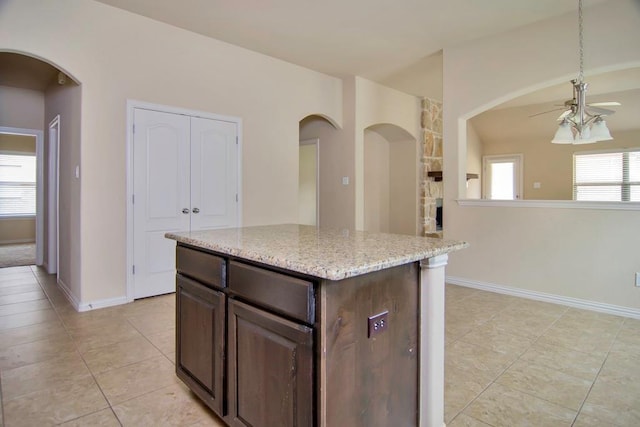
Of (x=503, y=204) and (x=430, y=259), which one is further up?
(x=503, y=204)

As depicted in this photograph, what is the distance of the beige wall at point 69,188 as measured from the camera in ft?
11.4

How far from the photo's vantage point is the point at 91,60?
11.0 feet

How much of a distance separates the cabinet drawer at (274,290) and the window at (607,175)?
7927mm

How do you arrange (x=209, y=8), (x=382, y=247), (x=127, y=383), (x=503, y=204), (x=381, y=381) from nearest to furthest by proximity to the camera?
1. (x=381, y=381)
2. (x=382, y=247)
3. (x=127, y=383)
4. (x=209, y=8)
5. (x=503, y=204)

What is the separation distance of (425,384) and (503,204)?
304cm

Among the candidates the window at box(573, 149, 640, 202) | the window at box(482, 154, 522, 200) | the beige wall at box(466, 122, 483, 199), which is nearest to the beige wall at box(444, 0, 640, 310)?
the beige wall at box(466, 122, 483, 199)

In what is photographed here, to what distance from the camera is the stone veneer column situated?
6.92m

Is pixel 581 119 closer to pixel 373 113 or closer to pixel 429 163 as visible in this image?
pixel 373 113

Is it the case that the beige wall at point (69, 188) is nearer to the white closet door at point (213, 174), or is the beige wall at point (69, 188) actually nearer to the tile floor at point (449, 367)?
the tile floor at point (449, 367)

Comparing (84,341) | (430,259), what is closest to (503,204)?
(430,259)

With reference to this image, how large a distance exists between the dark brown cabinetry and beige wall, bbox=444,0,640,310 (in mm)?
2937

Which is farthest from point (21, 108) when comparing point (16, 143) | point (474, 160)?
point (474, 160)

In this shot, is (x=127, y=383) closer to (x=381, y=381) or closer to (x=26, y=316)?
(x=381, y=381)

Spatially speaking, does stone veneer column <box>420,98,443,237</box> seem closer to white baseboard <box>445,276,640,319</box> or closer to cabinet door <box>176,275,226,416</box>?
white baseboard <box>445,276,640,319</box>
